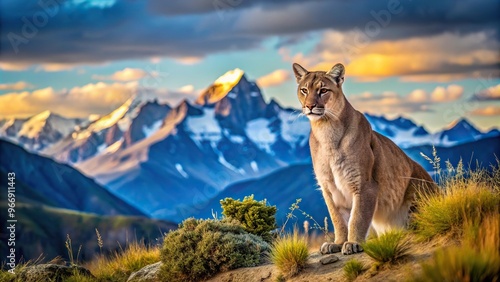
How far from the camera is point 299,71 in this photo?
14.9 metres

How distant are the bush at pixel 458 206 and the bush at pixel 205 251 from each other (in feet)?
12.7

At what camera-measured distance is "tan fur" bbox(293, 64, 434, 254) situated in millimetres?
14148

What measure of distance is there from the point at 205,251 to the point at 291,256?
2.58m

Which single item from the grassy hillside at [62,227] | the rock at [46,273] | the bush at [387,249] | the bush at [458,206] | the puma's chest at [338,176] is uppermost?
the puma's chest at [338,176]

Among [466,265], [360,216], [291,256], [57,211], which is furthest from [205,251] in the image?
[57,211]

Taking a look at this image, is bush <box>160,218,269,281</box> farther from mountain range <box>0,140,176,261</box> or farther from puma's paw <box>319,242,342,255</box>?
mountain range <box>0,140,176,261</box>

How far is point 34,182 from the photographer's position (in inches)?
7131

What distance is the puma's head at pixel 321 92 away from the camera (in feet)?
46.4

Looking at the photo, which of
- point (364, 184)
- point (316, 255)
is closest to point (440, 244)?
point (364, 184)

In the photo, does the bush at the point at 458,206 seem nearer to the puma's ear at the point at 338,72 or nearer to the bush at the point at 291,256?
the bush at the point at 291,256

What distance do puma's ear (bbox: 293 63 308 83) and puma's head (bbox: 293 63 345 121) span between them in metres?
0.13

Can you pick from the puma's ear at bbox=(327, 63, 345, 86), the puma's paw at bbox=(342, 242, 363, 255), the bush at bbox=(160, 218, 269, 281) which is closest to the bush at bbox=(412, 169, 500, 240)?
the puma's paw at bbox=(342, 242, 363, 255)

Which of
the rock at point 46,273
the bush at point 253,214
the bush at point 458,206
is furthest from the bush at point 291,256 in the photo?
the rock at point 46,273

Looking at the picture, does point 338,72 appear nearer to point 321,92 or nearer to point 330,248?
point 321,92
